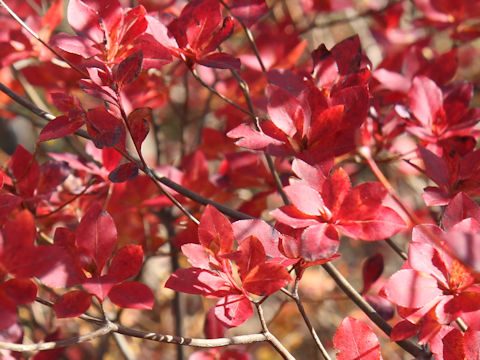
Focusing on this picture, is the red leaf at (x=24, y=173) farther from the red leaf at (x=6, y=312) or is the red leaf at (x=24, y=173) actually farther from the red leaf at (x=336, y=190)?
the red leaf at (x=336, y=190)

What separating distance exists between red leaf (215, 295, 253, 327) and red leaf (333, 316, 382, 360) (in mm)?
122

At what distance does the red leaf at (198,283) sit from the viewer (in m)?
0.64

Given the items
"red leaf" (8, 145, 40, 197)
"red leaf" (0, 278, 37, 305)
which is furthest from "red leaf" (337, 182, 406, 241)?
"red leaf" (8, 145, 40, 197)

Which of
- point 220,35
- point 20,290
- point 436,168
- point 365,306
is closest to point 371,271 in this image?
point 365,306

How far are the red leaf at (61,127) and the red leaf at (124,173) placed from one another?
7cm

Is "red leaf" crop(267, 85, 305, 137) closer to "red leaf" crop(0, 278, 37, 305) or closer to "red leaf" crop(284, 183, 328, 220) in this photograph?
"red leaf" crop(284, 183, 328, 220)

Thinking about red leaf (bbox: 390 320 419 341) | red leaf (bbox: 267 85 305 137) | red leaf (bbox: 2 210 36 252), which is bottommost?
red leaf (bbox: 390 320 419 341)

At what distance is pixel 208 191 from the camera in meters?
1.01

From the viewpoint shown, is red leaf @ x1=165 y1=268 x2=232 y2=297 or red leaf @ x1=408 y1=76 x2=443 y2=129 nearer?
red leaf @ x1=165 y1=268 x2=232 y2=297

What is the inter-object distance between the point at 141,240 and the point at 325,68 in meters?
0.55

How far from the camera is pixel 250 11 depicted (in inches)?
35.3

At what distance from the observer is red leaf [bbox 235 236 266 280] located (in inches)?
24.6

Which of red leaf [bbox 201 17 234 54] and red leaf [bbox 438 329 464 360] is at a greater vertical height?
red leaf [bbox 201 17 234 54]

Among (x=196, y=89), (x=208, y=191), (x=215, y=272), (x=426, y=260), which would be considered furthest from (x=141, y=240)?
(x=196, y=89)
